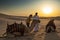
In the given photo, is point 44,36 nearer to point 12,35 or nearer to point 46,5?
point 12,35

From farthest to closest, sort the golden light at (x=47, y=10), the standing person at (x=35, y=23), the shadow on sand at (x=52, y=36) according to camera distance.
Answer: the golden light at (x=47, y=10), the standing person at (x=35, y=23), the shadow on sand at (x=52, y=36)

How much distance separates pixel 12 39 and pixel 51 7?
18619mm

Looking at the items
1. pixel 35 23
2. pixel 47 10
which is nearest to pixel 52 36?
pixel 35 23

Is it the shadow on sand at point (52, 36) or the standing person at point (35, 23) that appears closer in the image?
the shadow on sand at point (52, 36)

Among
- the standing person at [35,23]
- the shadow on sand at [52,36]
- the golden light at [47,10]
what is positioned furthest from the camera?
the golden light at [47,10]

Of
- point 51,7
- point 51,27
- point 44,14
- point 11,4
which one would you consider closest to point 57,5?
point 51,7

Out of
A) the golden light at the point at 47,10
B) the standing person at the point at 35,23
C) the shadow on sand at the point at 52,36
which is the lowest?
the shadow on sand at the point at 52,36

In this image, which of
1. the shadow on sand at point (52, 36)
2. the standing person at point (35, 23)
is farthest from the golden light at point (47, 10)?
the shadow on sand at point (52, 36)

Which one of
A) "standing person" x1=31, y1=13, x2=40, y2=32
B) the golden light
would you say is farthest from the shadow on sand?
the golden light

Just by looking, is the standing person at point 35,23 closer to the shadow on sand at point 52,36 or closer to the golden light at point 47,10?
the shadow on sand at point 52,36

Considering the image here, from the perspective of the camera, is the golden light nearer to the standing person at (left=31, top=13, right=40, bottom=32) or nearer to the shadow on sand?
the standing person at (left=31, top=13, right=40, bottom=32)

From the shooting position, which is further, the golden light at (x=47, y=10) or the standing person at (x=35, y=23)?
the golden light at (x=47, y=10)

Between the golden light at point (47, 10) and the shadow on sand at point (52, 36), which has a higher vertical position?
the golden light at point (47, 10)

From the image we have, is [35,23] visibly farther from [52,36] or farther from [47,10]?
[47,10]
